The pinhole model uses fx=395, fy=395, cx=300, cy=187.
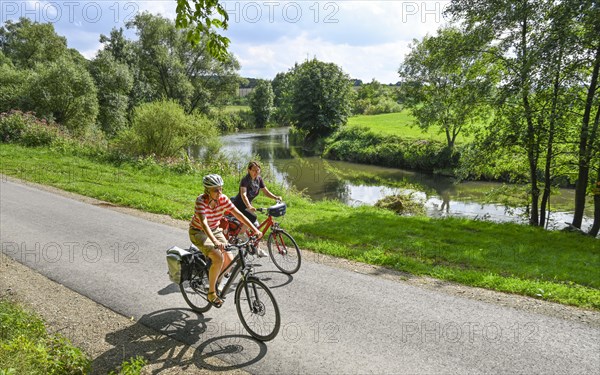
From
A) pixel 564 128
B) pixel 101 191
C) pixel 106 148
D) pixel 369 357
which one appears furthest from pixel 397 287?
pixel 106 148

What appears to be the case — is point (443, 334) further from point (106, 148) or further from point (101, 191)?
point (106, 148)

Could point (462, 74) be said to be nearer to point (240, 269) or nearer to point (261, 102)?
point (240, 269)

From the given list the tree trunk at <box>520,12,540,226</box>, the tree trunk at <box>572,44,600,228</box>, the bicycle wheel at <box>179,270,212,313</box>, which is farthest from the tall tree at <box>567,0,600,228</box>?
the bicycle wheel at <box>179,270,212,313</box>

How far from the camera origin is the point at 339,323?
19.1 ft

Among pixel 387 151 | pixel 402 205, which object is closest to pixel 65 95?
pixel 402 205

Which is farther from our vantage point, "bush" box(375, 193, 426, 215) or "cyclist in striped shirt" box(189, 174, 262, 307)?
"bush" box(375, 193, 426, 215)

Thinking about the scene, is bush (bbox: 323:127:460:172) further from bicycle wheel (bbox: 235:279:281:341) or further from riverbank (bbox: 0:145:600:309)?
bicycle wheel (bbox: 235:279:281:341)

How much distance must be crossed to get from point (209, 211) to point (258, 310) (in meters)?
1.57

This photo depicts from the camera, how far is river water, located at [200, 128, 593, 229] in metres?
19.0

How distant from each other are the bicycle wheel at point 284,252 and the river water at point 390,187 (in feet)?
37.8

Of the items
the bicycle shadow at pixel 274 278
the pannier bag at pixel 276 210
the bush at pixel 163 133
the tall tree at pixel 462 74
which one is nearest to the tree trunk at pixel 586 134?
the tall tree at pixel 462 74

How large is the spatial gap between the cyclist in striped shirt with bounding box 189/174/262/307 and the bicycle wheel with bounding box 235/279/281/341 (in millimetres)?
476

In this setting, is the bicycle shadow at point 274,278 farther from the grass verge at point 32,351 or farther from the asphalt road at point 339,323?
the grass verge at point 32,351

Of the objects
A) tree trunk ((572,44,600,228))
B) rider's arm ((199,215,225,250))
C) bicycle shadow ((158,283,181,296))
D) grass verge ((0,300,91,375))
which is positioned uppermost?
tree trunk ((572,44,600,228))
